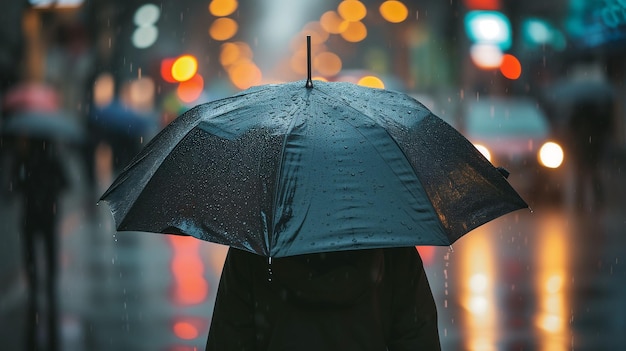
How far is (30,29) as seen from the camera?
23.6 meters

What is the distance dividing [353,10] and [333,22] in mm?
6365

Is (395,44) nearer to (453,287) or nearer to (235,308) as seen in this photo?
(453,287)

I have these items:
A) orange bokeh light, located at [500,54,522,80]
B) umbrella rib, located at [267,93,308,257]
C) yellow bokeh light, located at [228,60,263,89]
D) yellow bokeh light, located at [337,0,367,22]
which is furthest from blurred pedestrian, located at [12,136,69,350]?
yellow bokeh light, located at [228,60,263,89]

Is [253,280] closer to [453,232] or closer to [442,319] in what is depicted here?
[453,232]

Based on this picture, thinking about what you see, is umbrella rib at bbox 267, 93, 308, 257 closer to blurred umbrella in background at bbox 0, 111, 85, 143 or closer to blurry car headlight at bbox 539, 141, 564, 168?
blurred umbrella in background at bbox 0, 111, 85, 143

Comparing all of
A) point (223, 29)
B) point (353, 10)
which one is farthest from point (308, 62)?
point (223, 29)

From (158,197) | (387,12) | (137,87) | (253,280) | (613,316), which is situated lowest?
(613,316)

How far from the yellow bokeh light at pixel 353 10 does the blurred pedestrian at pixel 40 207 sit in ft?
101

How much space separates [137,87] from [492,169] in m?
28.1

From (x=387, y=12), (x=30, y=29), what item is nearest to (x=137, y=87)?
(x=30, y=29)

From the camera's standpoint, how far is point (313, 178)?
302 cm

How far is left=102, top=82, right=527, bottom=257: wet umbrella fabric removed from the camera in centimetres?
294

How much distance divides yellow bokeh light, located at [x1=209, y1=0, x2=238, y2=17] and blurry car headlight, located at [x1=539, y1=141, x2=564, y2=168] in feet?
75.6

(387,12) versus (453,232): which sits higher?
(387,12)
